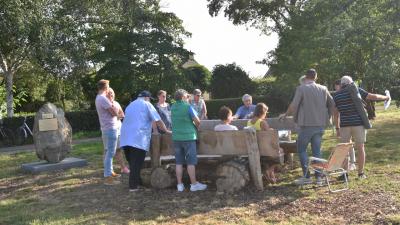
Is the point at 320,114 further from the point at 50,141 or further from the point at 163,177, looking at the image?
the point at 50,141

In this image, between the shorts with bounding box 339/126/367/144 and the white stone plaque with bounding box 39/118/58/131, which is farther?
the white stone plaque with bounding box 39/118/58/131

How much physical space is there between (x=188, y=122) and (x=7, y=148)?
13.3 m

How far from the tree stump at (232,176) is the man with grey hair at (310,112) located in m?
0.93

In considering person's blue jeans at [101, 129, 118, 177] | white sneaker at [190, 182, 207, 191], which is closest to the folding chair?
white sneaker at [190, 182, 207, 191]

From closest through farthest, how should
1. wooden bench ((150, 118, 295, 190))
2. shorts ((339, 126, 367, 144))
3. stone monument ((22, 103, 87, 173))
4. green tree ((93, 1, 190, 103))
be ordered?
wooden bench ((150, 118, 295, 190)) → shorts ((339, 126, 367, 144)) → stone monument ((22, 103, 87, 173)) → green tree ((93, 1, 190, 103))

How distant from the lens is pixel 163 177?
7.97 m

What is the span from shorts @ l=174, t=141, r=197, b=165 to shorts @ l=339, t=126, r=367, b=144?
245 centimetres

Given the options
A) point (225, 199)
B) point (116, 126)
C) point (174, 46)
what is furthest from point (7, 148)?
point (225, 199)

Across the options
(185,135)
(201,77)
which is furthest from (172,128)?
(201,77)

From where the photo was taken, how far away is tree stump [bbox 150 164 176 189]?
796cm

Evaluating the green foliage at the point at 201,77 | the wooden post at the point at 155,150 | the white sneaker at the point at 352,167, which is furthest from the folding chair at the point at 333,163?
the green foliage at the point at 201,77

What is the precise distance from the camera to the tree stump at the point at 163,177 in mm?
7961

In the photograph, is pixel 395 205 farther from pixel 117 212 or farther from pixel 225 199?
pixel 117 212

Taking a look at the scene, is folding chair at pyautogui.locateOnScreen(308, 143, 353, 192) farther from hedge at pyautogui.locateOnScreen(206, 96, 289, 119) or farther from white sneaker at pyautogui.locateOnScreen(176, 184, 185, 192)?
hedge at pyautogui.locateOnScreen(206, 96, 289, 119)
